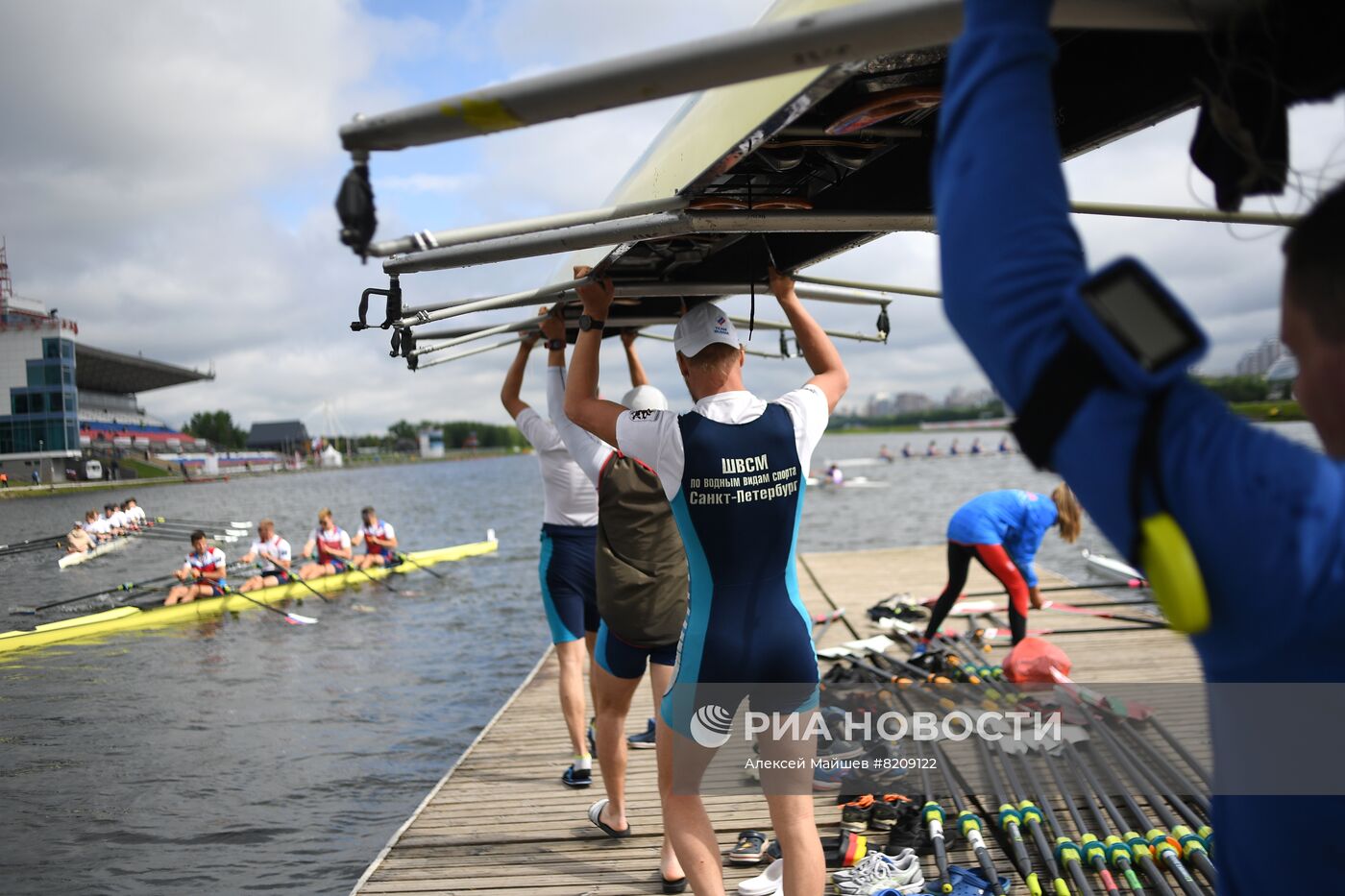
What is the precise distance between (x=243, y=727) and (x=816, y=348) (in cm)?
965

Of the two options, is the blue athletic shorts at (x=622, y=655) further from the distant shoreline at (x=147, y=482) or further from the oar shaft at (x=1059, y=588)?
the distant shoreline at (x=147, y=482)

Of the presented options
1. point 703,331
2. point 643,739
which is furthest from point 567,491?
point 703,331

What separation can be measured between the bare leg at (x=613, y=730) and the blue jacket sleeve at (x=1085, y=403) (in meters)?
3.75

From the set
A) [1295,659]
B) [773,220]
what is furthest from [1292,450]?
[773,220]

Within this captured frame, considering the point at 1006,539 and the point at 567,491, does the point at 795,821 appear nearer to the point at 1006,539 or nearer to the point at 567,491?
the point at 567,491

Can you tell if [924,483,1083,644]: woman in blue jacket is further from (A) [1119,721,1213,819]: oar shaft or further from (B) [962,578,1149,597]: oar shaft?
(B) [962,578,1149,597]: oar shaft

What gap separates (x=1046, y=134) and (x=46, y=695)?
1409cm

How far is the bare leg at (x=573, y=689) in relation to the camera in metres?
5.50

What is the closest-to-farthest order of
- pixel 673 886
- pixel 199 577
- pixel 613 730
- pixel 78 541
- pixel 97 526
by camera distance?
pixel 673 886 → pixel 613 730 → pixel 199 577 → pixel 78 541 → pixel 97 526

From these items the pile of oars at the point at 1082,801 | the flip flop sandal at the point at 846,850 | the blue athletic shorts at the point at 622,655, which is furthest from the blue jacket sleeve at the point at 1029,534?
the blue athletic shorts at the point at 622,655

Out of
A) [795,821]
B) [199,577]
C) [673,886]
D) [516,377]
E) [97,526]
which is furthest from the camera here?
[97,526]

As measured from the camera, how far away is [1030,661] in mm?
6043

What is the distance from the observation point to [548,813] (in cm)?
525

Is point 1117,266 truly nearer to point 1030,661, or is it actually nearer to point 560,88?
point 560,88
